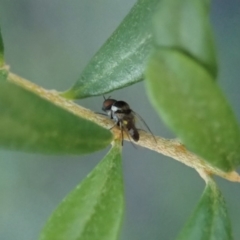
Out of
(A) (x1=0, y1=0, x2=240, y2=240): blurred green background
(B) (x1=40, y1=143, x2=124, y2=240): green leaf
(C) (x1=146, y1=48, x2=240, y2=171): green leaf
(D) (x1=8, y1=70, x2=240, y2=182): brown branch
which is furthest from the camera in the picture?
(A) (x1=0, y1=0, x2=240, y2=240): blurred green background

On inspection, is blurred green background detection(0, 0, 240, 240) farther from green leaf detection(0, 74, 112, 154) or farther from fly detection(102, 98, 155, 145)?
green leaf detection(0, 74, 112, 154)

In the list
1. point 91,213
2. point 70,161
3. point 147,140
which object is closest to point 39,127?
point 91,213

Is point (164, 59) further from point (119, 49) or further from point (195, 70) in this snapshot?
point (119, 49)

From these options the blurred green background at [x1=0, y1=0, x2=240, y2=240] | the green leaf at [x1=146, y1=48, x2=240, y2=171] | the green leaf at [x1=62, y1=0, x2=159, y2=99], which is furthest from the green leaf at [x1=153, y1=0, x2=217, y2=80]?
the blurred green background at [x1=0, y1=0, x2=240, y2=240]

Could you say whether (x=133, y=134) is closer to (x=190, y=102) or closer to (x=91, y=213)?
(x=91, y=213)

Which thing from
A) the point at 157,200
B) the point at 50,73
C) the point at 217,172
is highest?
the point at 50,73

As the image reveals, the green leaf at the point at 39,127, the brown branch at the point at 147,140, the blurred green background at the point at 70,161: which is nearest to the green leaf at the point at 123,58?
the brown branch at the point at 147,140

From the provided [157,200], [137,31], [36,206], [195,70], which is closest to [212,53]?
[195,70]
